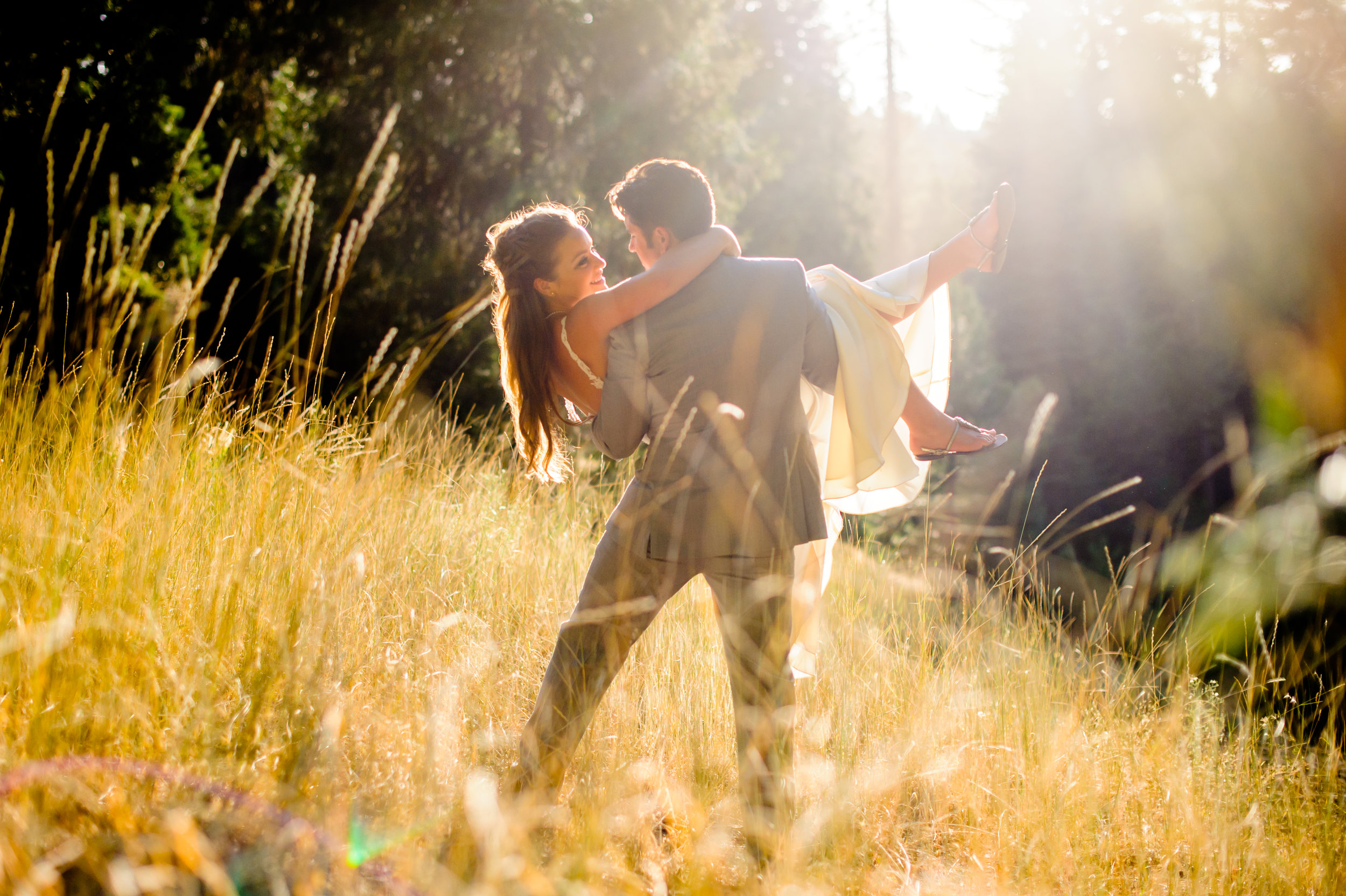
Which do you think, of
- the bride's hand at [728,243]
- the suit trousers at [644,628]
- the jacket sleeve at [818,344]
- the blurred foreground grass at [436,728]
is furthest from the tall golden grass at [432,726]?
the jacket sleeve at [818,344]

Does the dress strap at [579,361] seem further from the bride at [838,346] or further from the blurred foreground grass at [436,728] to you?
the blurred foreground grass at [436,728]

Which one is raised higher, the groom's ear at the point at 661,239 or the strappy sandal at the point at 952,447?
the groom's ear at the point at 661,239

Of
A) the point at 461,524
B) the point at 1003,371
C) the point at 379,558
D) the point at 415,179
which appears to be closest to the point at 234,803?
the point at 379,558

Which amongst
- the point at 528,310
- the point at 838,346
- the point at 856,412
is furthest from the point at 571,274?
the point at 856,412

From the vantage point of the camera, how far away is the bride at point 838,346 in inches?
77.3

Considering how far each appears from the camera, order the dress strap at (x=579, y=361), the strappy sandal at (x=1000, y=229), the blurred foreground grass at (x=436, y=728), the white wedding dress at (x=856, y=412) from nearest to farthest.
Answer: the blurred foreground grass at (x=436, y=728) < the dress strap at (x=579, y=361) < the white wedding dress at (x=856, y=412) < the strappy sandal at (x=1000, y=229)

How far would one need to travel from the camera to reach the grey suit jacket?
1.90m

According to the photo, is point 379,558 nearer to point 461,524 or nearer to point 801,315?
point 461,524

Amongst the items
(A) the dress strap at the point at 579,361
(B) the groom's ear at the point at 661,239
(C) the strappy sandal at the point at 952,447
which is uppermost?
(B) the groom's ear at the point at 661,239

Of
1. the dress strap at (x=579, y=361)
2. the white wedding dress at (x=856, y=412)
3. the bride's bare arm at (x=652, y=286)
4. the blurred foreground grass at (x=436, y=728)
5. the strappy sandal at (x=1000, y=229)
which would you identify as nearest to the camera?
the blurred foreground grass at (x=436, y=728)

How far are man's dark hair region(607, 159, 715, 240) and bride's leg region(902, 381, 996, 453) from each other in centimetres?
81

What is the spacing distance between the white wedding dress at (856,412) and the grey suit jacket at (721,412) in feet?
0.83

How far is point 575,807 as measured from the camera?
2049 millimetres

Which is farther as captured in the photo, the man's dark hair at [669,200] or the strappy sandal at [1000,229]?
the strappy sandal at [1000,229]
